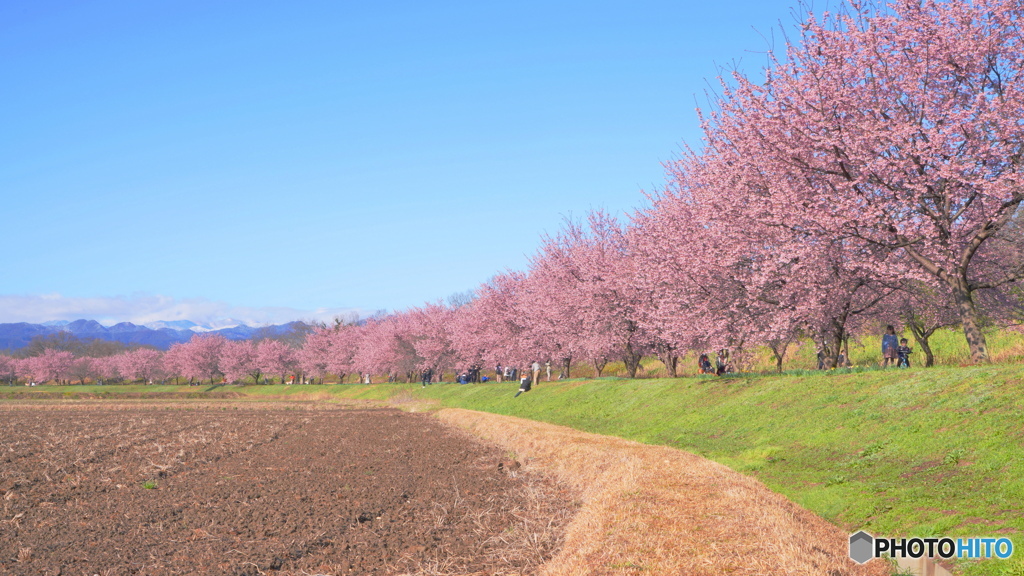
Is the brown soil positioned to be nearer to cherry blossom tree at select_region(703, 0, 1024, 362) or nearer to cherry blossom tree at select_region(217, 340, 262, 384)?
cherry blossom tree at select_region(703, 0, 1024, 362)

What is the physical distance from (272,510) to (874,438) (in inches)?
483

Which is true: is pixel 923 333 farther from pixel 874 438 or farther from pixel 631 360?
pixel 874 438

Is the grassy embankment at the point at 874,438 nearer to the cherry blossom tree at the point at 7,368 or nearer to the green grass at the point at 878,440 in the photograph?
the green grass at the point at 878,440

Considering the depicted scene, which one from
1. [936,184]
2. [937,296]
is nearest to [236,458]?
[936,184]

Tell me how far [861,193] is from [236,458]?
20128mm

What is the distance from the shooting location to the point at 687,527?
401 inches

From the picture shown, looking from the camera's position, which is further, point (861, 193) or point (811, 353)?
point (811, 353)

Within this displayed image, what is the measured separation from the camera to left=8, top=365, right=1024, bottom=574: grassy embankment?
10602 millimetres

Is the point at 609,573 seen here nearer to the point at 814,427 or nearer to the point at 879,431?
the point at 879,431

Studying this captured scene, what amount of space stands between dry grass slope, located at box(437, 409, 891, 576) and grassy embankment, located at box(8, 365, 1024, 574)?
1.14 meters

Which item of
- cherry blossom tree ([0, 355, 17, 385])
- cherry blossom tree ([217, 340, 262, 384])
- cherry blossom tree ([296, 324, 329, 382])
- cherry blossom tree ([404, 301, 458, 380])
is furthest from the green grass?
cherry blossom tree ([0, 355, 17, 385])

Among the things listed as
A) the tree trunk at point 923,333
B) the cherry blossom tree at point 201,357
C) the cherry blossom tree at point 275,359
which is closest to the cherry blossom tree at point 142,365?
the cherry blossom tree at point 201,357

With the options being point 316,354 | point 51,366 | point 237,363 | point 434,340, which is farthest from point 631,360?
point 51,366

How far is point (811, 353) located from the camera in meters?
42.3
